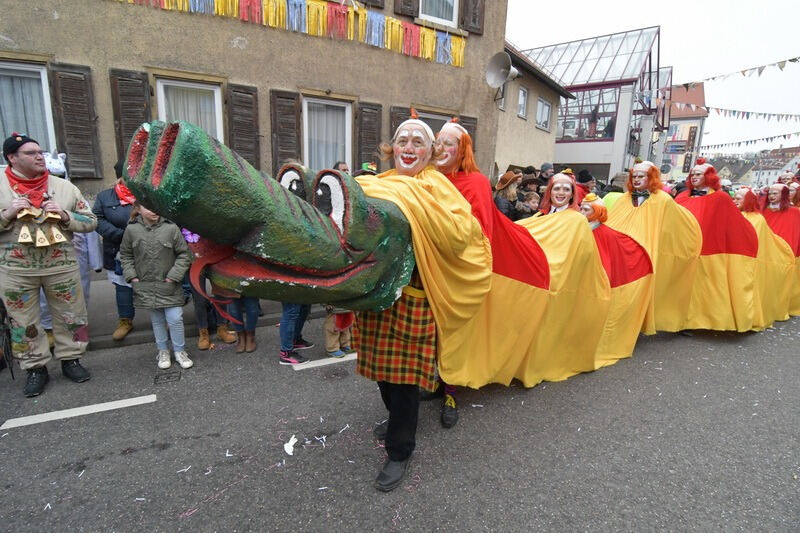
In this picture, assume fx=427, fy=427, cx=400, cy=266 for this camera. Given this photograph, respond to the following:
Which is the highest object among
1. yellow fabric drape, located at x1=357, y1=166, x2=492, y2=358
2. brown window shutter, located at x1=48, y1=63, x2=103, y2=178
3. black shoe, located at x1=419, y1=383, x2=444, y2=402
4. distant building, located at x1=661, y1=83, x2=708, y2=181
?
distant building, located at x1=661, y1=83, x2=708, y2=181

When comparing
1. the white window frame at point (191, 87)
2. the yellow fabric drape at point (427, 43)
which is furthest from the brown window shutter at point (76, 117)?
the yellow fabric drape at point (427, 43)

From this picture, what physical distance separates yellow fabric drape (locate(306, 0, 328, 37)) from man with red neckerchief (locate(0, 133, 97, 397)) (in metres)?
5.24

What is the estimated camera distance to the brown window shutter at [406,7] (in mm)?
7910

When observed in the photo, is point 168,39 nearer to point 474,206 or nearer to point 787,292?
point 474,206

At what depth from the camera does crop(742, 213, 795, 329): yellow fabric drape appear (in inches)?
195

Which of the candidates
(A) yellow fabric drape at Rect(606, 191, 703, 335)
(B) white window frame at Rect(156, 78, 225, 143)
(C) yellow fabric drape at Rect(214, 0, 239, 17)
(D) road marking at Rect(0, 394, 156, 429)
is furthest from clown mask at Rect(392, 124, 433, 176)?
(C) yellow fabric drape at Rect(214, 0, 239, 17)

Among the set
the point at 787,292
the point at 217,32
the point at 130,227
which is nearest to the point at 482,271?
the point at 130,227

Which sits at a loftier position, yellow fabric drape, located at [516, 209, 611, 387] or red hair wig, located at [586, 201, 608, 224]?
red hair wig, located at [586, 201, 608, 224]

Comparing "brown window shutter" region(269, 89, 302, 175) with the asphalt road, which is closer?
the asphalt road

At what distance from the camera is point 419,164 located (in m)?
2.26

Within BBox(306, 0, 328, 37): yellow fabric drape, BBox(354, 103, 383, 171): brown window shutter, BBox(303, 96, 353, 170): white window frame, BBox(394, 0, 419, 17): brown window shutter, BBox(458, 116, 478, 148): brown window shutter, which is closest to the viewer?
BBox(306, 0, 328, 37): yellow fabric drape

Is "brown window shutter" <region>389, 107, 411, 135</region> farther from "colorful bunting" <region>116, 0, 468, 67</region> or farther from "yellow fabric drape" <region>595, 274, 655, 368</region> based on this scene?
"yellow fabric drape" <region>595, 274, 655, 368</region>

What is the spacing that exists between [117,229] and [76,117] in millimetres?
3098

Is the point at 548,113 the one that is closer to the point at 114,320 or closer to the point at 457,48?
the point at 457,48
